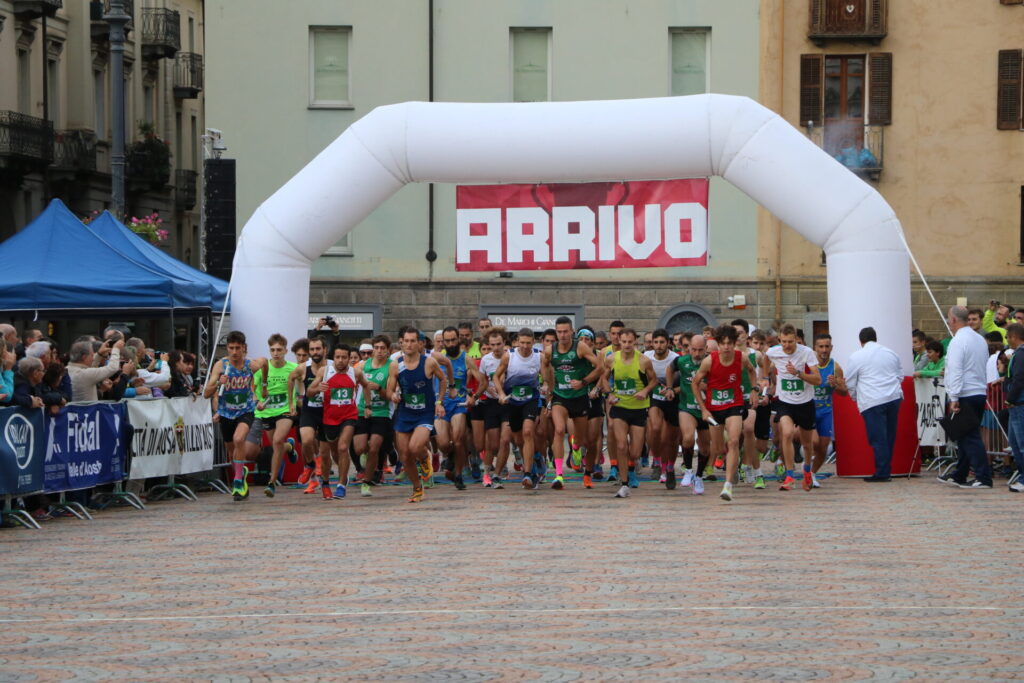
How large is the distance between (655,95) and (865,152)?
4450mm

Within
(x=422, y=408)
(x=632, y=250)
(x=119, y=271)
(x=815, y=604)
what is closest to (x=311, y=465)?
(x=422, y=408)

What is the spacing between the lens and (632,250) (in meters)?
21.5

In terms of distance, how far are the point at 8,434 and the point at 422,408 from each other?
435 cm

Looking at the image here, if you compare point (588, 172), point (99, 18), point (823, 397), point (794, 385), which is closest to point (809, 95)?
point (588, 172)

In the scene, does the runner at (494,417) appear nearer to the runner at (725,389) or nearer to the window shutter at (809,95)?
the runner at (725,389)

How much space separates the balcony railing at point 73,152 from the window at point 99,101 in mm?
2067

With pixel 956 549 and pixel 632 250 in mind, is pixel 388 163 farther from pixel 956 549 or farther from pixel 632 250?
pixel 956 549

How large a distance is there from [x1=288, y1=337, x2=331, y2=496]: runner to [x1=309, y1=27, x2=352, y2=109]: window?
19.5 metres

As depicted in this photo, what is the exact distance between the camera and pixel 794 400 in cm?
1950

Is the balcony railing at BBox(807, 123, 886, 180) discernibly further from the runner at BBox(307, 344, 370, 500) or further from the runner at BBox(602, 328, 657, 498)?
the runner at BBox(307, 344, 370, 500)

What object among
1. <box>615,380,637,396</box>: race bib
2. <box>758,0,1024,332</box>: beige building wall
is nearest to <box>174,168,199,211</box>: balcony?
<box>758,0,1024,332</box>: beige building wall

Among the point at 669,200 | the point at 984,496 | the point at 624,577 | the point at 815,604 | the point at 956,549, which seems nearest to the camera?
the point at 815,604

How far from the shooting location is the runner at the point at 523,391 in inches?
771

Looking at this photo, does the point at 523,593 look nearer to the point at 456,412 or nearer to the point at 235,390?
the point at 235,390
